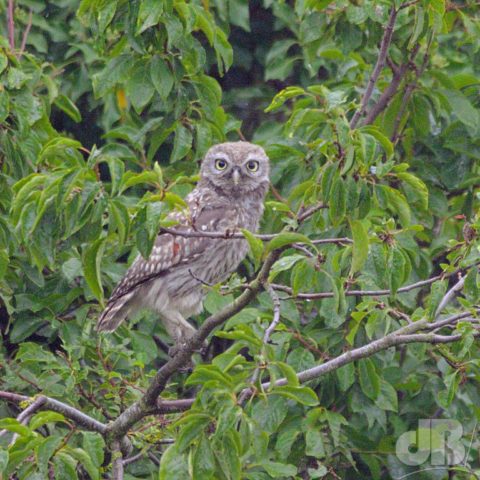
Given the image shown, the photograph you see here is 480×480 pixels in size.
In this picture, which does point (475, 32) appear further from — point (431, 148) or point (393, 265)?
point (393, 265)

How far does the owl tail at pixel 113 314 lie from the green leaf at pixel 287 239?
2.10 metres

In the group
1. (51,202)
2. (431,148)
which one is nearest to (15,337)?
(51,202)

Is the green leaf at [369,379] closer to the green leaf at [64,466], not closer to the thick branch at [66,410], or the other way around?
the thick branch at [66,410]

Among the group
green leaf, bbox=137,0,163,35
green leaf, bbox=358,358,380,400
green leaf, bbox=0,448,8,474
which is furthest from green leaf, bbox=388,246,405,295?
green leaf, bbox=137,0,163,35

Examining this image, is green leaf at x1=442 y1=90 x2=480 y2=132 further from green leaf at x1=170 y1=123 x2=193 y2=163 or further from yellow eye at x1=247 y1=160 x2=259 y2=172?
green leaf at x1=170 y1=123 x2=193 y2=163

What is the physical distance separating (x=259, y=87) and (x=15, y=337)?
2.65 meters

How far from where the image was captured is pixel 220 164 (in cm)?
593

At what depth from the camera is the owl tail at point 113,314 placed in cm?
546

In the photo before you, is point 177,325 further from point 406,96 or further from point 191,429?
point 191,429

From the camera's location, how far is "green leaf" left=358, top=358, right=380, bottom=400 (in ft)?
16.9

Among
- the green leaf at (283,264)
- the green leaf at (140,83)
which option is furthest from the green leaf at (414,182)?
the green leaf at (140,83)

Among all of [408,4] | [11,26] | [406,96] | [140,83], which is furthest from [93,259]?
[406,96]

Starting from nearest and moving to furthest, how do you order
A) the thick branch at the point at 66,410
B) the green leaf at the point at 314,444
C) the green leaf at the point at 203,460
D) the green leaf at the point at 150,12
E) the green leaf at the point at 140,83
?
the green leaf at the point at 203,460, the thick branch at the point at 66,410, the green leaf at the point at 150,12, the green leaf at the point at 314,444, the green leaf at the point at 140,83

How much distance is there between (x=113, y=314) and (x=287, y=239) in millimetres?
2247
